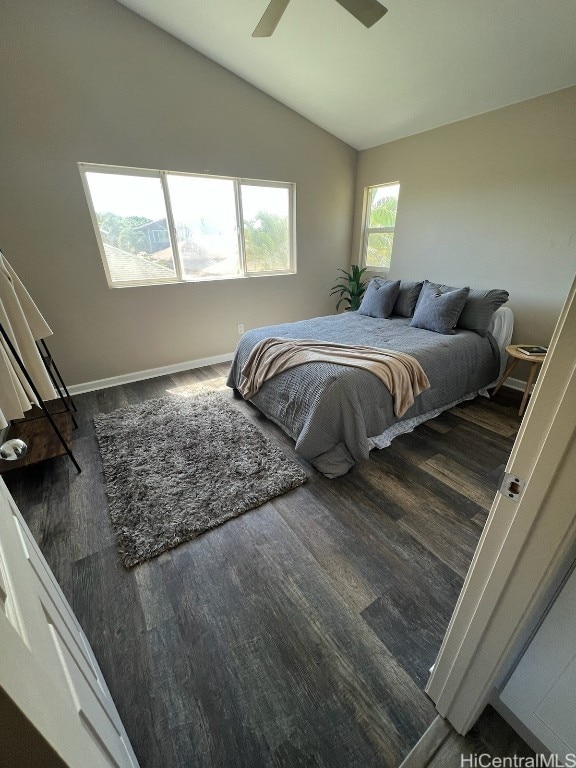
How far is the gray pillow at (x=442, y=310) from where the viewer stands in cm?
270


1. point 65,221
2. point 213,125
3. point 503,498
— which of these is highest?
point 213,125

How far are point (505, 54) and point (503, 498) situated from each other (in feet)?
10.0

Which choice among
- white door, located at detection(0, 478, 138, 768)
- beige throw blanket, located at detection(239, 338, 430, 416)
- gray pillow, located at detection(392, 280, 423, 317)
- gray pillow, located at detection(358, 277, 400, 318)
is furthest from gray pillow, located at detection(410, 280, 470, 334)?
white door, located at detection(0, 478, 138, 768)

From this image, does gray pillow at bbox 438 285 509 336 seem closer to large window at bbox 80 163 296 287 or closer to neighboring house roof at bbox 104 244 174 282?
large window at bbox 80 163 296 287

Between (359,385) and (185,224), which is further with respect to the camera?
(185,224)

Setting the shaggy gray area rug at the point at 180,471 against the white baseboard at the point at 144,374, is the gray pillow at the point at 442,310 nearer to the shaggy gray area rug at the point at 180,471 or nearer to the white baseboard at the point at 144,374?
the shaggy gray area rug at the point at 180,471

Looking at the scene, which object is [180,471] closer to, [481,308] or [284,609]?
[284,609]

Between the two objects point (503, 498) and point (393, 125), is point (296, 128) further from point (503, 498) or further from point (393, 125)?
point (503, 498)

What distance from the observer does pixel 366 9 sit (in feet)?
4.80

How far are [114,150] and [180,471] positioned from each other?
9.11ft

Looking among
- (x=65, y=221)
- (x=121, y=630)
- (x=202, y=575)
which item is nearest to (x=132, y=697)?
(x=121, y=630)

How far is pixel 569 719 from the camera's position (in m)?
0.74

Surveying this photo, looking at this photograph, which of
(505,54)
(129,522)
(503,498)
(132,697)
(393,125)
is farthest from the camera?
(393,125)

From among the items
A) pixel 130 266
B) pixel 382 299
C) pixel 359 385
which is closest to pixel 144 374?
pixel 130 266
